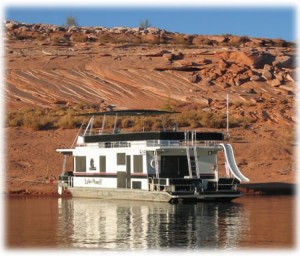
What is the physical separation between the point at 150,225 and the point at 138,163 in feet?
26.6

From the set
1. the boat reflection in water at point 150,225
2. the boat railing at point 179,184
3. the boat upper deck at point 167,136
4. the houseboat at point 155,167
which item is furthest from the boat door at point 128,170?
the boat railing at point 179,184

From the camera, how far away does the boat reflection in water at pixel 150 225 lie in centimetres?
1842

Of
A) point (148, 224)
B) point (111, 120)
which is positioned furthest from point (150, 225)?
point (111, 120)

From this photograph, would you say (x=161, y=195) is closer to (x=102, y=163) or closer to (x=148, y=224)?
(x=102, y=163)

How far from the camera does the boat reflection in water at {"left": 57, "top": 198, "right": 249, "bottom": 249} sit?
18422mm

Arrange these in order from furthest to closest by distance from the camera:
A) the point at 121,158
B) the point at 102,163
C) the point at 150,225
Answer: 1. the point at 102,163
2. the point at 121,158
3. the point at 150,225

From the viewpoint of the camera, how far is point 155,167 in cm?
2916

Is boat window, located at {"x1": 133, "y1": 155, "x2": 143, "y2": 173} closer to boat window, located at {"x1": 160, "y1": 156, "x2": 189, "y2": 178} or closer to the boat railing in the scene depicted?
boat window, located at {"x1": 160, "y1": 156, "x2": 189, "y2": 178}

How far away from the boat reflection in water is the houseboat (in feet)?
1.84

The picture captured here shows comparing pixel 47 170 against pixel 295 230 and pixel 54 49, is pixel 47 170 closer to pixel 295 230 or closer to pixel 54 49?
pixel 295 230

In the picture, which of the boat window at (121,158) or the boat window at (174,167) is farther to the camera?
the boat window at (121,158)

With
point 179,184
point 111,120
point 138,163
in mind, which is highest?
point 111,120

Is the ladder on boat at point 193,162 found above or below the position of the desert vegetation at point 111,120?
below

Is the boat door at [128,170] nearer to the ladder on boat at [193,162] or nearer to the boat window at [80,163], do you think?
the ladder on boat at [193,162]
